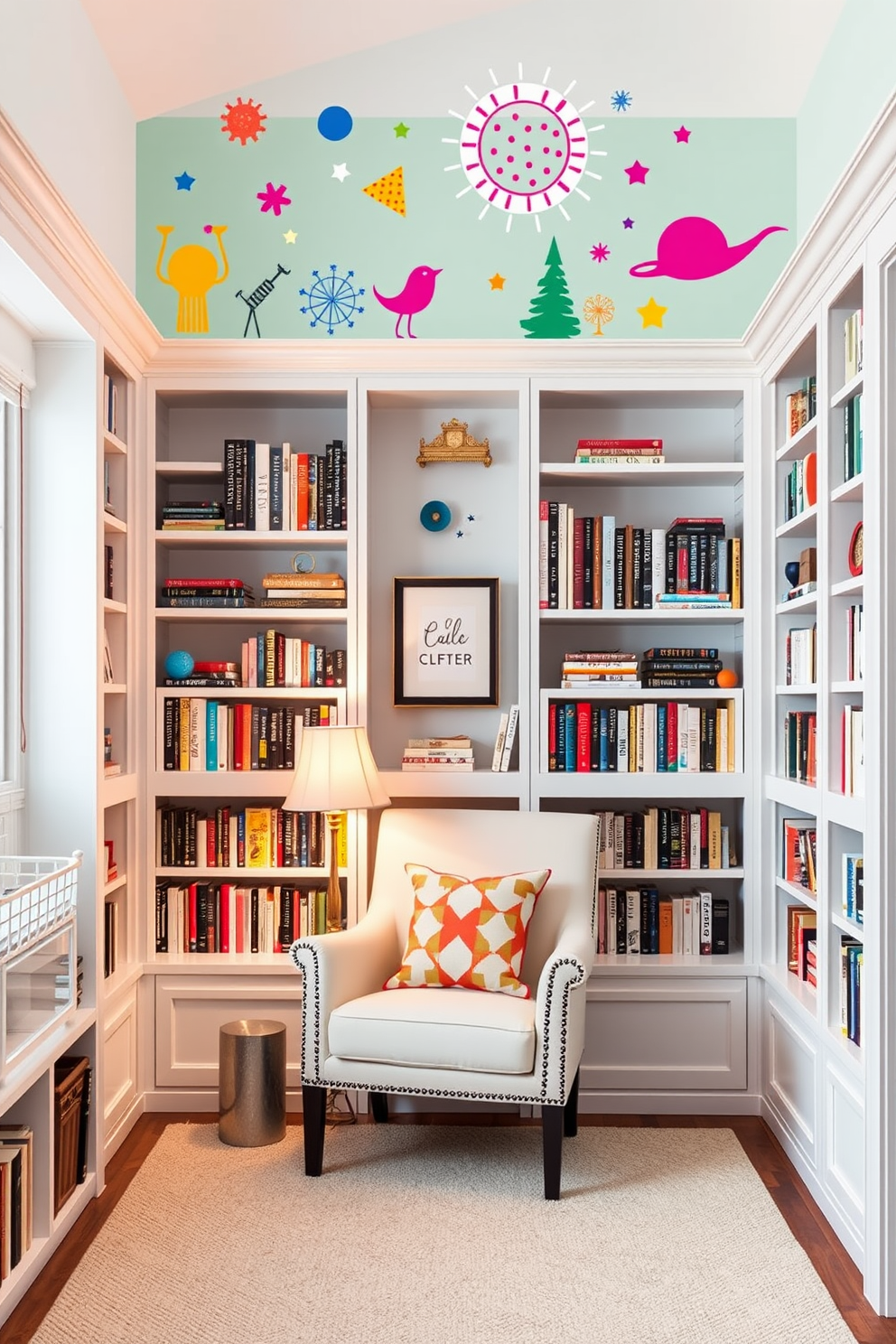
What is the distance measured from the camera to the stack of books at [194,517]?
12.0 ft

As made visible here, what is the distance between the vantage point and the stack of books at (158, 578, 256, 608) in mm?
3652

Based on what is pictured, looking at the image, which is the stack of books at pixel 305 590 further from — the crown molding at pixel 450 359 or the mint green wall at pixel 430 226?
the mint green wall at pixel 430 226

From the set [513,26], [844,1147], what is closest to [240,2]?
[513,26]

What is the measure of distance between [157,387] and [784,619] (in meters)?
2.15

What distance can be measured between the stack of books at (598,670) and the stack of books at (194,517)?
124cm

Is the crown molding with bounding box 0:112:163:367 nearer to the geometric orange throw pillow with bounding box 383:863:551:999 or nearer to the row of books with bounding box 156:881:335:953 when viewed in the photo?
A: the row of books with bounding box 156:881:335:953

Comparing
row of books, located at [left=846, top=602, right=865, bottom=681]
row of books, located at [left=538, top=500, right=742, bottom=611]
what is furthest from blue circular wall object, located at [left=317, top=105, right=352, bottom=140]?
row of books, located at [left=846, top=602, right=865, bottom=681]

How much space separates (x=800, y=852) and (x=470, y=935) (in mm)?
1004

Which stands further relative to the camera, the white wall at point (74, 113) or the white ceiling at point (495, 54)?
the white ceiling at point (495, 54)

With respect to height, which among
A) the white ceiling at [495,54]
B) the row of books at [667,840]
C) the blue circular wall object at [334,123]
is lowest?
the row of books at [667,840]

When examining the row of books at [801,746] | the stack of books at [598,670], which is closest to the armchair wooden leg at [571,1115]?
the row of books at [801,746]

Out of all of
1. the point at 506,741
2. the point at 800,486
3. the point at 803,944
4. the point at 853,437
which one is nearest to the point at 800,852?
the point at 803,944

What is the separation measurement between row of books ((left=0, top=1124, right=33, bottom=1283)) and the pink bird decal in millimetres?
2735

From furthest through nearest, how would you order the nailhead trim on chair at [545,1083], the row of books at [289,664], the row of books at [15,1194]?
the row of books at [289,664] → the nailhead trim on chair at [545,1083] → the row of books at [15,1194]
